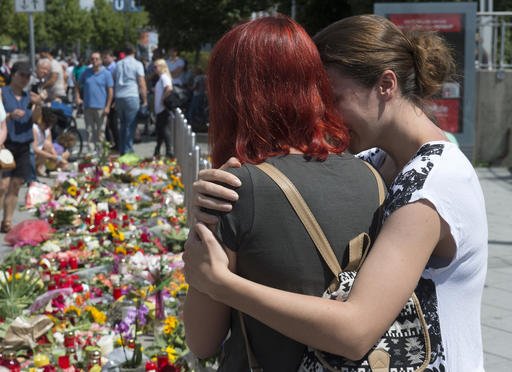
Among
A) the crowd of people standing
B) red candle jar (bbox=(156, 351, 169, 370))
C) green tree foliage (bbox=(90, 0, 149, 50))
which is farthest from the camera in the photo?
green tree foliage (bbox=(90, 0, 149, 50))

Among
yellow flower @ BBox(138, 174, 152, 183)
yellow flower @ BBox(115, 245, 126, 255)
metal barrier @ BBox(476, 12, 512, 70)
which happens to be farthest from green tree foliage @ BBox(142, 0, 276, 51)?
yellow flower @ BBox(115, 245, 126, 255)

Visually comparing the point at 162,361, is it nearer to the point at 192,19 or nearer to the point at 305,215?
the point at 305,215

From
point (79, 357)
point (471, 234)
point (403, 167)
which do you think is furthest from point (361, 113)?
point (79, 357)

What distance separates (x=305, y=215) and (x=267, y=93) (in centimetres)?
24

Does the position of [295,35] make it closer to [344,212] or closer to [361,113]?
[361,113]

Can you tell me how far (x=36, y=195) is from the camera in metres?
9.43

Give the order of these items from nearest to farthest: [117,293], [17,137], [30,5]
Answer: [117,293]
[17,137]
[30,5]

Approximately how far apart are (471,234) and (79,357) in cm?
279

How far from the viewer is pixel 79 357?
13.8ft

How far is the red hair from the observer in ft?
5.70

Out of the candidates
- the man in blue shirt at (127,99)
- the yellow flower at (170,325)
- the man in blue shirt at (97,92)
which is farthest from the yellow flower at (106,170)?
the yellow flower at (170,325)

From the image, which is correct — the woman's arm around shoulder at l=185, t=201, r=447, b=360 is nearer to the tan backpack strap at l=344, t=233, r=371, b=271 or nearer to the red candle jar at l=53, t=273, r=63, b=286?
the tan backpack strap at l=344, t=233, r=371, b=271

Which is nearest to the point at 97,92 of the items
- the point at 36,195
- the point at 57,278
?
the point at 36,195

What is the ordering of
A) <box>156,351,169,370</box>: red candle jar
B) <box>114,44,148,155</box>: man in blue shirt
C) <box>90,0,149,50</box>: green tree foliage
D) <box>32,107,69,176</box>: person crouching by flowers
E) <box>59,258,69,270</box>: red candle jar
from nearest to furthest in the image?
<box>156,351,169,370</box>: red candle jar < <box>59,258,69,270</box>: red candle jar < <box>32,107,69,176</box>: person crouching by flowers < <box>114,44,148,155</box>: man in blue shirt < <box>90,0,149,50</box>: green tree foliage
